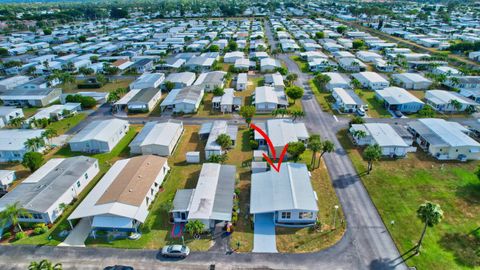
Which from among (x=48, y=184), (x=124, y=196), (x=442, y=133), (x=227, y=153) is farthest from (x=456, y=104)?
(x=48, y=184)

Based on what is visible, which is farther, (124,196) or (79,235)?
(124,196)

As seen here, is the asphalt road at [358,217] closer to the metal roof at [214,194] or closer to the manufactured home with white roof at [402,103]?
the metal roof at [214,194]

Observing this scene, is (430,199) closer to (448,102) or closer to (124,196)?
(448,102)

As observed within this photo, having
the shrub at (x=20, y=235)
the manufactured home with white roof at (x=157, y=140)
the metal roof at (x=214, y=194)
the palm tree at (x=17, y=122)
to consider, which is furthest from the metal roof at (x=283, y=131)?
the palm tree at (x=17, y=122)

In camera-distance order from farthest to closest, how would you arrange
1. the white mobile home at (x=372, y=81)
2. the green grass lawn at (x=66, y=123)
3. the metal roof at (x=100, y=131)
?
the white mobile home at (x=372, y=81) → the green grass lawn at (x=66, y=123) → the metal roof at (x=100, y=131)

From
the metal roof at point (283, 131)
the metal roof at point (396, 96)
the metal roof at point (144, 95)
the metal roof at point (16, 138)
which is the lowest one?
the metal roof at point (16, 138)
